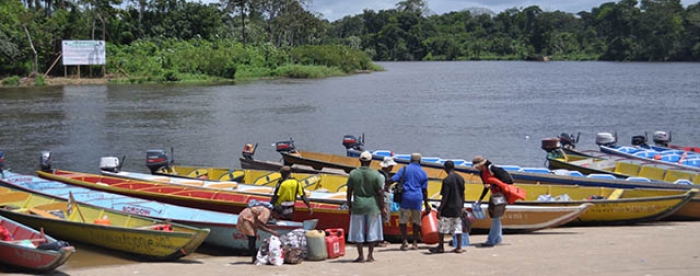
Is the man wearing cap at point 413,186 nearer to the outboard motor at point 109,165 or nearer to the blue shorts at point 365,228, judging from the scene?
the blue shorts at point 365,228

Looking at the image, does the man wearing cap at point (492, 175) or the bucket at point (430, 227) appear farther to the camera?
the bucket at point (430, 227)

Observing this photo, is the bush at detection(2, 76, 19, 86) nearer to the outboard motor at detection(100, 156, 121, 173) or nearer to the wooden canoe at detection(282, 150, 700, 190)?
the wooden canoe at detection(282, 150, 700, 190)

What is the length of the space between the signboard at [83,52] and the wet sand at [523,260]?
55046 millimetres

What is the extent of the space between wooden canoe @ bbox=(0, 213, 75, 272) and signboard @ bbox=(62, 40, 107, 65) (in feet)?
180

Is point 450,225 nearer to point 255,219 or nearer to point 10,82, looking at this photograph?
point 255,219

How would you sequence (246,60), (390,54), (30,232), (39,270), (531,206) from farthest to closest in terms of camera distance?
(390,54), (246,60), (531,206), (30,232), (39,270)

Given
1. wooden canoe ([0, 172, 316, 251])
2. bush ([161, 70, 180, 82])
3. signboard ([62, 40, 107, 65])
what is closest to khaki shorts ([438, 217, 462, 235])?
wooden canoe ([0, 172, 316, 251])

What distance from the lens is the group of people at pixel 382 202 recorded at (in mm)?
10891

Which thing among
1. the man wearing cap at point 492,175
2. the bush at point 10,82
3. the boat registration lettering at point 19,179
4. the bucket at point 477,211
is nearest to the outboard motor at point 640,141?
the bucket at point 477,211

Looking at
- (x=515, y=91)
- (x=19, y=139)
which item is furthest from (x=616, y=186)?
(x=515, y=91)

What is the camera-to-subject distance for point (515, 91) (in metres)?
58.4

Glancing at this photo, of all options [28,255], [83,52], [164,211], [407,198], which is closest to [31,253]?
[28,255]

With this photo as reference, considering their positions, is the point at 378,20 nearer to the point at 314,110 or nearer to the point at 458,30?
the point at 458,30

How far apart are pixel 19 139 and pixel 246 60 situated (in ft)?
148
